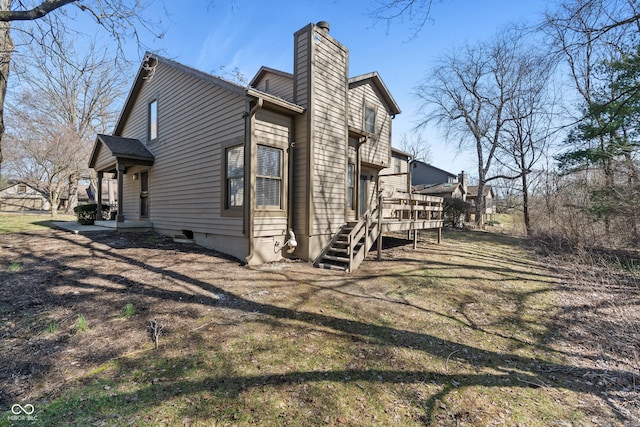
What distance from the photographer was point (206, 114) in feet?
29.3

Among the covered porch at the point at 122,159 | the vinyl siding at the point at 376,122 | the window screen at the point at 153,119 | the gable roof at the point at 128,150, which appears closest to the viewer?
the gable roof at the point at 128,150

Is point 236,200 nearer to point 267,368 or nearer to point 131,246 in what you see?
point 131,246

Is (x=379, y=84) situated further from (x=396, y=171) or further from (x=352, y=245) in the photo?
(x=352, y=245)

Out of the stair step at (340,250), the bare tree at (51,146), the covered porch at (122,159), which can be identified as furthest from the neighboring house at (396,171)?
the bare tree at (51,146)

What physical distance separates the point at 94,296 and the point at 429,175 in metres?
38.0

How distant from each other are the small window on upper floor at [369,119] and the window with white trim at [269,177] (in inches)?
266

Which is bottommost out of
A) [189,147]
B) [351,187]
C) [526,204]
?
[526,204]

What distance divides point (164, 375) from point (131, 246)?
23.1 ft

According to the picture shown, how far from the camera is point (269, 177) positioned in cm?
774

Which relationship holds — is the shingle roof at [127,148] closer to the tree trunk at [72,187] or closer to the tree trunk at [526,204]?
the tree trunk at [72,187]

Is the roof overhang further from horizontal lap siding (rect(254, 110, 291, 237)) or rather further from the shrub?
the shrub

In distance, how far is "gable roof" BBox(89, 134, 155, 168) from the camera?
1088 centimetres

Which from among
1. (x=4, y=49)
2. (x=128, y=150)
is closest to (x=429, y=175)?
(x=128, y=150)

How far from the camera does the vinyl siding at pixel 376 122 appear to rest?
1270cm
